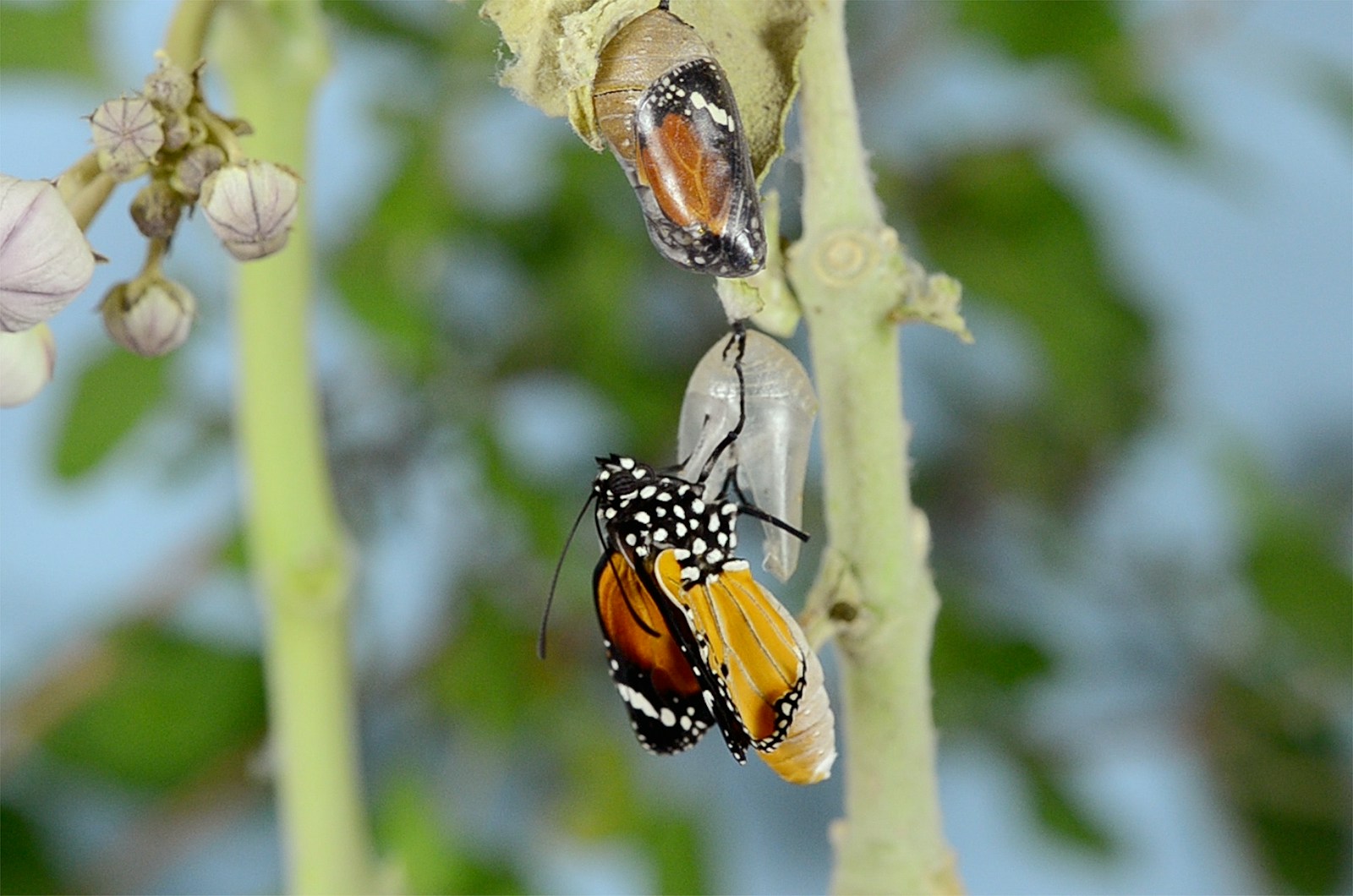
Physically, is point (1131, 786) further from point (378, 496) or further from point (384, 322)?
point (384, 322)

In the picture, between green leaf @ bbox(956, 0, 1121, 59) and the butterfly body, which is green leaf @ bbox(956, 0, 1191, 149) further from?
the butterfly body

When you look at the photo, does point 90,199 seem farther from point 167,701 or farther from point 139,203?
point 167,701

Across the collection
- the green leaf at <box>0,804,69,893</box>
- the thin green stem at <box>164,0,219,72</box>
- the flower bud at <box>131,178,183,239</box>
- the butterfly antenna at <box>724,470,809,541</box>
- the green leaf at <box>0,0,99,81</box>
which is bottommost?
the butterfly antenna at <box>724,470,809,541</box>

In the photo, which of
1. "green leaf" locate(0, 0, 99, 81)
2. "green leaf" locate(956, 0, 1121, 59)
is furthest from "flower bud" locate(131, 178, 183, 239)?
"green leaf" locate(956, 0, 1121, 59)

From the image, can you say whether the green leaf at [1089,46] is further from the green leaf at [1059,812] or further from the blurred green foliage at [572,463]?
the green leaf at [1059,812]

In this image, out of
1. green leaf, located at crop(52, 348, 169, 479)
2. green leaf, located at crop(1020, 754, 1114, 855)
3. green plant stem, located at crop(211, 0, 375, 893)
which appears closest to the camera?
green plant stem, located at crop(211, 0, 375, 893)
